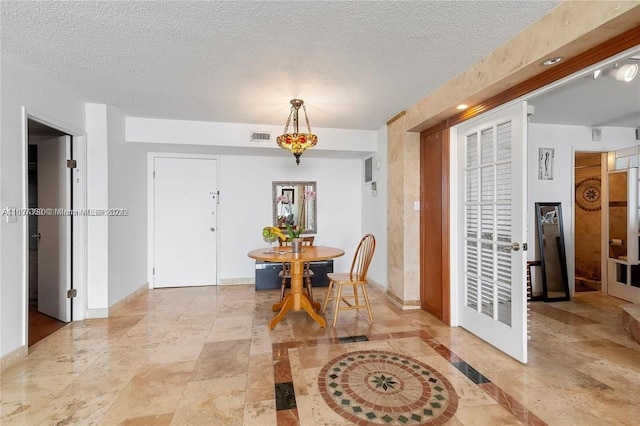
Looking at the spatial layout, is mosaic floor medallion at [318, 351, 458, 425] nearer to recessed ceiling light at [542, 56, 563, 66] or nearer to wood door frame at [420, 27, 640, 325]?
wood door frame at [420, 27, 640, 325]

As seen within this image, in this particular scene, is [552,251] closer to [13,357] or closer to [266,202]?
[266,202]

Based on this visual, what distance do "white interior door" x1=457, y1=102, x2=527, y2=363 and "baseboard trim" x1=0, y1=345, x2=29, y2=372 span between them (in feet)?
12.7

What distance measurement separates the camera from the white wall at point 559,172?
3.97 meters

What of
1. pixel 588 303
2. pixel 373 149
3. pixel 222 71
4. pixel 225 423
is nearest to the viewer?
pixel 225 423

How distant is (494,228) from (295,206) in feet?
10.1

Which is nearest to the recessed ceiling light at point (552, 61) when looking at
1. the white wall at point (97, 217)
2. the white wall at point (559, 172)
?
the white wall at point (559, 172)

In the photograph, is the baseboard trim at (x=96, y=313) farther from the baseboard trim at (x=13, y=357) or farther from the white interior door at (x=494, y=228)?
the white interior door at (x=494, y=228)

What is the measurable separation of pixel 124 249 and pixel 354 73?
3491 millimetres

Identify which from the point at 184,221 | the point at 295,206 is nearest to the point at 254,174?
the point at 295,206

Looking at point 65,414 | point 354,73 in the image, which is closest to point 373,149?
point 354,73

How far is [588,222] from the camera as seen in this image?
464 centimetres

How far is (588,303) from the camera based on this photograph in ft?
12.2

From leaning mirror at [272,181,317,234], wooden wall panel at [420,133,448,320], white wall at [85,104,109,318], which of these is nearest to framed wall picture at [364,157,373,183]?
leaning mirror at [272,181,317,234]

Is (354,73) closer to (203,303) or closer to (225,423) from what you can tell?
(225,423)
